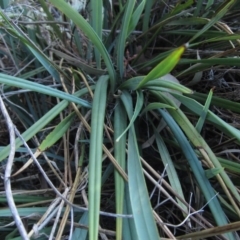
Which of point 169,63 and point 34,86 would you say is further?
point 34,86

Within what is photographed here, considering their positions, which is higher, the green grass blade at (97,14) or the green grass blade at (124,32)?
the green grass blade at (97,14)

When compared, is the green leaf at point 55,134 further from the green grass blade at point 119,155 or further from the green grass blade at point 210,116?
the green grass blade at point 210,116

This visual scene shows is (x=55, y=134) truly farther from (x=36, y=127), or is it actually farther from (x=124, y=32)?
(x=124, y=32)

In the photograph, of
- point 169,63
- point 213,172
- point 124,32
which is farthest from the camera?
point 124,32

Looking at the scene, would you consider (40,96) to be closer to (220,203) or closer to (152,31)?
(152,31)

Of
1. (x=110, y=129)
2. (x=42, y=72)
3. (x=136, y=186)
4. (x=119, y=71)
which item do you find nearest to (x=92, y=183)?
(x=136, y=186)

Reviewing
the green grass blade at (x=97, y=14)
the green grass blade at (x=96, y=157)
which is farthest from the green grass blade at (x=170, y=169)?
the green grass blade at (x=97, y=14)

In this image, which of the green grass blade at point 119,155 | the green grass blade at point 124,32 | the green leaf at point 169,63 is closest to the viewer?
the green leaf at point 169,63

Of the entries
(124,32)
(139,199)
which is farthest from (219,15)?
(139,199)

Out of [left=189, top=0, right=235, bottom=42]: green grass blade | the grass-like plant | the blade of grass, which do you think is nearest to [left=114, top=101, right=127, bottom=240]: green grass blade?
the grass-like plant
